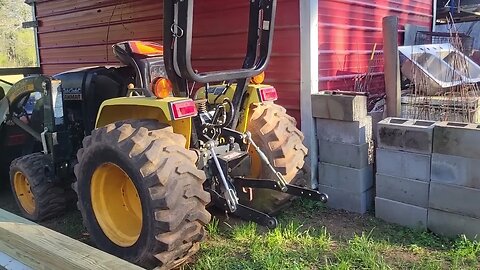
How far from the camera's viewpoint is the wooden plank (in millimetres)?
2340

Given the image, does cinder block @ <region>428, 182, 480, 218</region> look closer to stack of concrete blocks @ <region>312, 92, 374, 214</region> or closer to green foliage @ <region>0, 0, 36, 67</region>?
stack of concrete blocks @ <region>312, 92, 374, 214</region>

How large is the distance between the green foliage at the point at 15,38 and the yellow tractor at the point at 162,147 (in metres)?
22.5

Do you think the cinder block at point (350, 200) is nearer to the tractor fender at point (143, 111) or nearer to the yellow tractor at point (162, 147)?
the yellow tractor at point (162, 147)

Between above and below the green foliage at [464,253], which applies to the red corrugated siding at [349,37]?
above

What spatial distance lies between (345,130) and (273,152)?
105 centimetres

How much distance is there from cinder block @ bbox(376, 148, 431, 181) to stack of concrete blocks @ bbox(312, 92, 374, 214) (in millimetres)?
248

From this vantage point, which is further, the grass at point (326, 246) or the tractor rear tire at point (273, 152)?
the tractor rear tire at point (273, 152)

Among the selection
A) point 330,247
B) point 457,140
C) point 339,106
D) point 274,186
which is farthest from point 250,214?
point 457,140

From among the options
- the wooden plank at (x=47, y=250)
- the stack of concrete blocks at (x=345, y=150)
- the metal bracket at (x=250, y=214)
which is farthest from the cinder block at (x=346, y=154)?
the wooden plank at (x=47, y=250)

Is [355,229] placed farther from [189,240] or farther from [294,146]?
[189,240]

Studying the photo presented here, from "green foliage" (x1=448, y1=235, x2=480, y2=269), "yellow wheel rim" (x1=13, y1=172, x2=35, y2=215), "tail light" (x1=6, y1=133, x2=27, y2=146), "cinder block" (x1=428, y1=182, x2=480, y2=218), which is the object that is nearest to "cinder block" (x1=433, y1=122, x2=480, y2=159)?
"cinder block" (x1=428, y1=182, x2=480, y2=218)

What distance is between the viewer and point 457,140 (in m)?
3.65

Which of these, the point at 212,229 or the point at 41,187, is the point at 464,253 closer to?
the point at 212,229

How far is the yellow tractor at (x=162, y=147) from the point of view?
286cm
